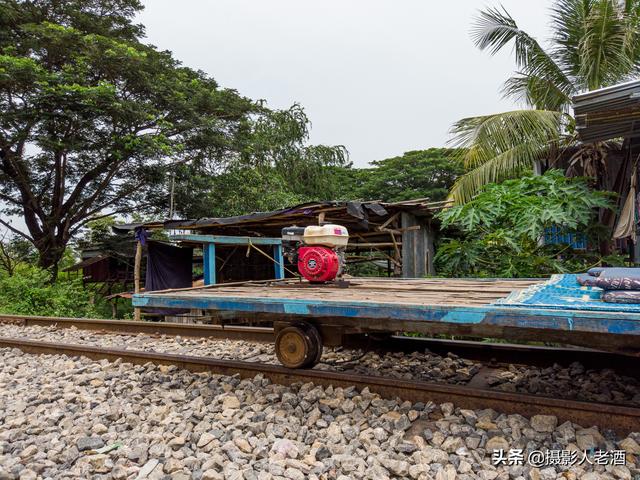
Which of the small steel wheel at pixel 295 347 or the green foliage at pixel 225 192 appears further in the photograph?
the green foliage at pixel 225 192

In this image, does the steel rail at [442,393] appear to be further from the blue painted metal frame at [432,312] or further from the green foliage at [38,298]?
the green foliage at [38,298]

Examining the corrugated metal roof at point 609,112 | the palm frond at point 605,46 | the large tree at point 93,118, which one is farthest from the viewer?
the large tree at point 93,118

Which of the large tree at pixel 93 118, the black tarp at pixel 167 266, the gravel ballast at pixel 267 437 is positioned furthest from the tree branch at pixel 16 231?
the gravel ballast at pixel 267 437

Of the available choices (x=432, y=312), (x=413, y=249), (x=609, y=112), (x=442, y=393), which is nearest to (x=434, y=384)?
(x=442, y=393)

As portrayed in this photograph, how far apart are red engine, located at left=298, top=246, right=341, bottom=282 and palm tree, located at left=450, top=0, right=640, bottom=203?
635 cm

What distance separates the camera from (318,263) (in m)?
4.45

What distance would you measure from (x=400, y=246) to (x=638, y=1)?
23.0ft

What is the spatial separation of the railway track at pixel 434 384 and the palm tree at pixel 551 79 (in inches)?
224

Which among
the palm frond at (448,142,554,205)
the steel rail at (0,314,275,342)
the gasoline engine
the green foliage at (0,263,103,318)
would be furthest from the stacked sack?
the green foliage at (0,263,103,318)

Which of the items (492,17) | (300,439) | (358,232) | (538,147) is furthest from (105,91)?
(300,439)

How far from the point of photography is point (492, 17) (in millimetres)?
10172

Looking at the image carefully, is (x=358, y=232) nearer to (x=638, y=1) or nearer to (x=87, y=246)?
(x=638, y=1)

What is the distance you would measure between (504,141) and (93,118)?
12184 millimetres

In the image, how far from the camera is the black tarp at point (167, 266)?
35.3ft
